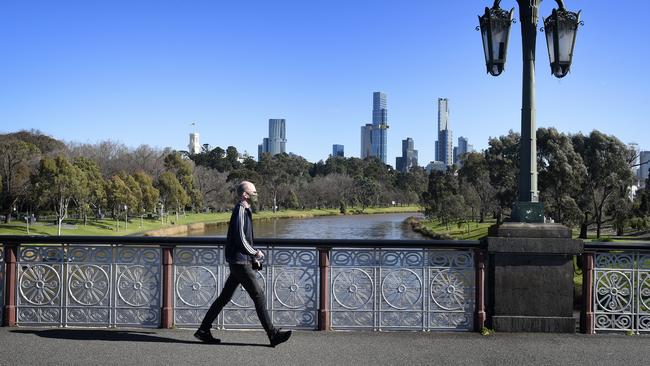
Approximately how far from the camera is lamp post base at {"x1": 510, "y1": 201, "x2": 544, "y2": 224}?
24.1ft

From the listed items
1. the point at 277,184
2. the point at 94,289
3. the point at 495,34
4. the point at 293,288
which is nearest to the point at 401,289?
the point at 293,288

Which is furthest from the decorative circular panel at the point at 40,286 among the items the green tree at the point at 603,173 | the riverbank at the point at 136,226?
the green tree at the point at 603,173

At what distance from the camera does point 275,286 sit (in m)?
7.38

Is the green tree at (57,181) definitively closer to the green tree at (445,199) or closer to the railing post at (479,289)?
the green tree at (445,199)

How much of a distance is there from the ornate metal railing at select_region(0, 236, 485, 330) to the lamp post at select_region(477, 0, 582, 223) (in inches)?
34.3

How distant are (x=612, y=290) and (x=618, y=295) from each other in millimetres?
83

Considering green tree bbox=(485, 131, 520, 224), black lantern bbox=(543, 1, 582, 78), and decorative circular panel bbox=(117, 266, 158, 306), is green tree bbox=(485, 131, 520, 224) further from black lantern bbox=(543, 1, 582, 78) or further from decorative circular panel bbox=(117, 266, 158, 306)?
decorative circular panel bbox=(117, 266, 158, 306)

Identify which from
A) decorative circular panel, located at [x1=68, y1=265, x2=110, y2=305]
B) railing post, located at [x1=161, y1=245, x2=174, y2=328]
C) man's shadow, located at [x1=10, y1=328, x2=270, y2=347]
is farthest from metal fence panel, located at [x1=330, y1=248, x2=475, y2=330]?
decorative circular panel, located at [x1=68, y1=265, x2=110, y2=305]

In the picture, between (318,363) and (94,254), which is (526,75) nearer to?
(318,363)

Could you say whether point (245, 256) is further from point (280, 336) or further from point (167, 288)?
point (167, 288)

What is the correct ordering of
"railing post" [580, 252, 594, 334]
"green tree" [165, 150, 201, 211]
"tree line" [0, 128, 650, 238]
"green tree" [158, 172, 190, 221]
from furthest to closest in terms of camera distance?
"green tree" [165, 150, 201, 211]
"green tree" [158, 172, 190, 221]
"tree line" [0, 128, 650, 238]
"railing post" [580, 252, 594, 334]

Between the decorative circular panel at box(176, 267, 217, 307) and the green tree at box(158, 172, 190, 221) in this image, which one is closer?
the decorative circular panel at box(176, 267, 217, 307)

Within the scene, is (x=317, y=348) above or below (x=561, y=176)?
A: below

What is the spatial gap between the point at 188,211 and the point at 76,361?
3315 inches
